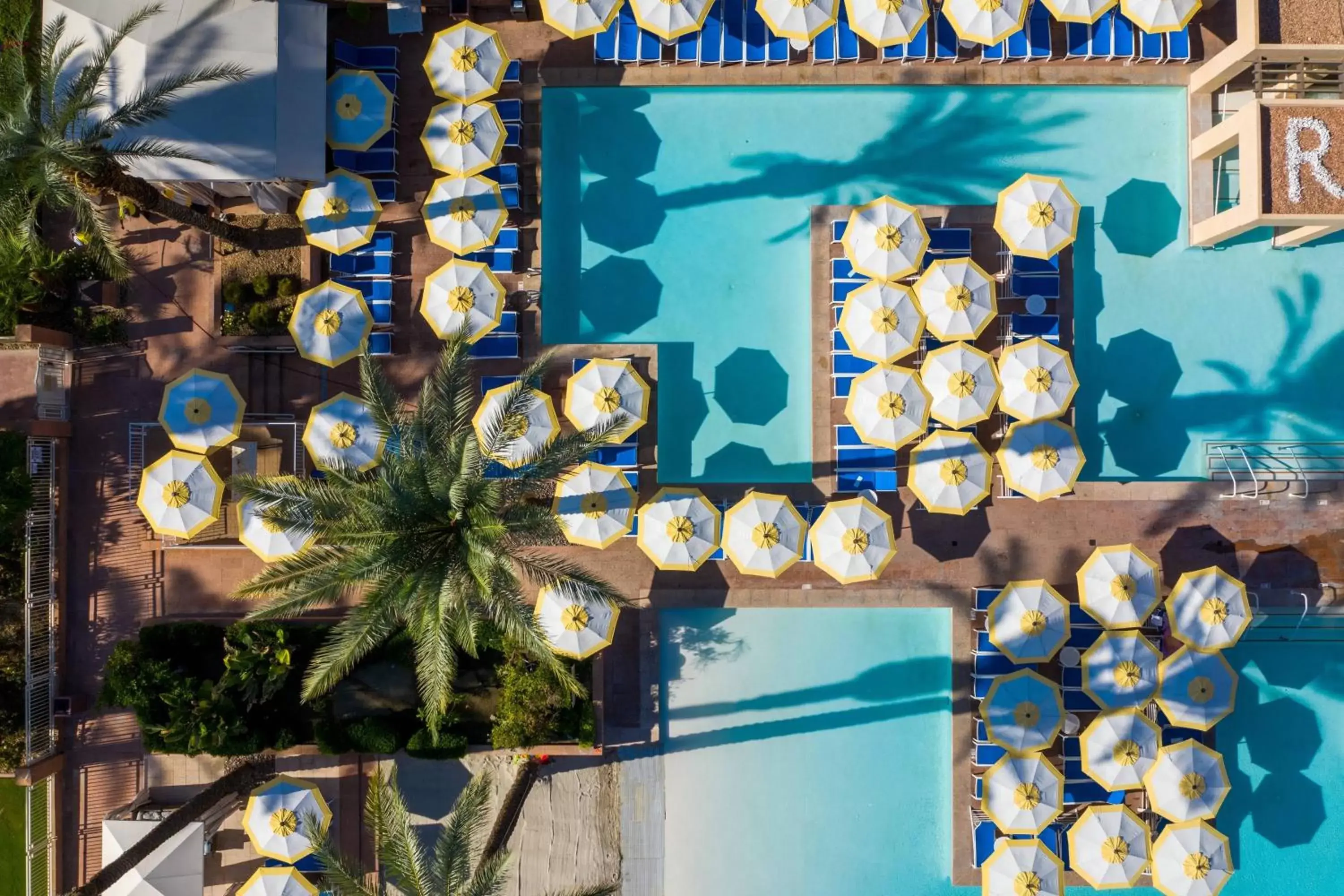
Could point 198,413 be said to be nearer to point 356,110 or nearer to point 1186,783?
point 356,110

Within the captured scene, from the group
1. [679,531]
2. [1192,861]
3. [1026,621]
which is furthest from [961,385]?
[1192,861]

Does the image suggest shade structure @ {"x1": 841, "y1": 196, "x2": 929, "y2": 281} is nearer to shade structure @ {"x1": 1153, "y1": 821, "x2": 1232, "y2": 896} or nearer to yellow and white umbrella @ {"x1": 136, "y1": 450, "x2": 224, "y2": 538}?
shade structure @ {"x1": 1153, "y1": 821, "x2": 1232, "y2": 896}

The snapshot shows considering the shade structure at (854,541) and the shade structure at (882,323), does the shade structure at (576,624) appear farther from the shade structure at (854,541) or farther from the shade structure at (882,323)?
the shade structure at (882,323)

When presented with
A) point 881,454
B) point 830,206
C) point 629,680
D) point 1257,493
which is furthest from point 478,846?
point 1257,493

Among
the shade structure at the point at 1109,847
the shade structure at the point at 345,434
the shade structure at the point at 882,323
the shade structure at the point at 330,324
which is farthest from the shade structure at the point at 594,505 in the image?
the shade structure at the point at 1109,847

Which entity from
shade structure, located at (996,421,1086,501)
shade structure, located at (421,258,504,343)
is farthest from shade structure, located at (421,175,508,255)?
shade structure, located at (996,421,1086,501)

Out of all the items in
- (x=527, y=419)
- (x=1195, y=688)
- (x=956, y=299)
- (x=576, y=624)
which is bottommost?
(x=1195, y=688)
